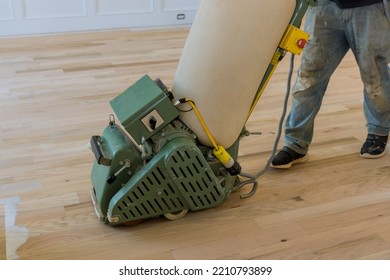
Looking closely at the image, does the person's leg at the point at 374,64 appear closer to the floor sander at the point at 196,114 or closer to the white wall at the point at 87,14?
the floor sander at the point at 196,114

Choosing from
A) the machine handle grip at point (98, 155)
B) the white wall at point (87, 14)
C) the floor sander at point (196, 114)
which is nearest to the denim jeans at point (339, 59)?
the floor sander at point (196, 114)

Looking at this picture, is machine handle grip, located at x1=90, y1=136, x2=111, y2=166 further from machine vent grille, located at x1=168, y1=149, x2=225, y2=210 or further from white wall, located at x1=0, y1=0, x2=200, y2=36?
white wall, located at x1=0, y1=0, x2=200, y2=36

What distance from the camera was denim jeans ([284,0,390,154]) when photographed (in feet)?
5.95

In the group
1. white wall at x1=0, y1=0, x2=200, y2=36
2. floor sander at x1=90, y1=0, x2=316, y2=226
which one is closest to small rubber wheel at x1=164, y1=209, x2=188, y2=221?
floor sander at x1=90, y1=0, x2=316, y2=226

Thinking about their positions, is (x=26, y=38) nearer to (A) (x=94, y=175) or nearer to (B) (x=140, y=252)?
(A) (x=94, y=175)

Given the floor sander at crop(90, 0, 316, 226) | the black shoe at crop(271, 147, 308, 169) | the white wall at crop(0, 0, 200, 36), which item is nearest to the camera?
the floor sander at crop(90, 0, 316, 226)

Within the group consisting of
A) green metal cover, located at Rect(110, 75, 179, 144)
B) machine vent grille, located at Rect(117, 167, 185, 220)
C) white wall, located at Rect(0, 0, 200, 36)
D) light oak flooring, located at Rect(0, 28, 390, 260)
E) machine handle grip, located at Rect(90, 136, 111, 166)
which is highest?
green metal cover, located at Rect(110, 75, 179, 144)

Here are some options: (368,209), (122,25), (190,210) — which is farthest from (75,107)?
(122,25)

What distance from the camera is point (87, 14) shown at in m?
4.46

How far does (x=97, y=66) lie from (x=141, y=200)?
2044mm

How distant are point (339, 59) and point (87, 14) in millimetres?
3021

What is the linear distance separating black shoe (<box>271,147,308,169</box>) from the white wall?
2.92 metres

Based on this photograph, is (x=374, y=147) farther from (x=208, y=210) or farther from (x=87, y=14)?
(x=87, y=14)

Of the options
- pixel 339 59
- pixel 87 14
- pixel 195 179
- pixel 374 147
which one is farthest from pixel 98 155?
pixel 87 14
